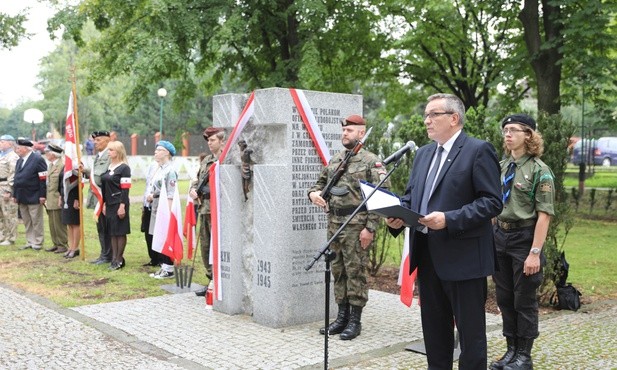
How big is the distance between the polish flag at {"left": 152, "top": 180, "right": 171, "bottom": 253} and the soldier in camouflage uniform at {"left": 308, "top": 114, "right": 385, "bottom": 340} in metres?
3.43

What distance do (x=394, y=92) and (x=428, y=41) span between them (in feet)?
7.85

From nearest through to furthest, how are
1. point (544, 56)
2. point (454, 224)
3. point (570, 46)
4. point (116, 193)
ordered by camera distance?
1. point (454, 224)
2. point (116, 193)
3. point (570, 46)
4. point (544, 56)

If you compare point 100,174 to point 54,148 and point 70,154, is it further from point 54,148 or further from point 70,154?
point 54,148

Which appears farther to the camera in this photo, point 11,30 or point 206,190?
point 11,30

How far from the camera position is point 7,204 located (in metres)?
13.7

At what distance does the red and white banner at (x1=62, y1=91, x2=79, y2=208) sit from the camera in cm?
1156

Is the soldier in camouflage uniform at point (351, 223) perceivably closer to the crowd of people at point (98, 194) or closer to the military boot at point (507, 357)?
the military boot at point (507, 357)

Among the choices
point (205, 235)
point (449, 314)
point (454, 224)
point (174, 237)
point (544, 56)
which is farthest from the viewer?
point (544, 56)

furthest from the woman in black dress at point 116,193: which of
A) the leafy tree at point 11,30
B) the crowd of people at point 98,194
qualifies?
the leafy tree at point 11,30

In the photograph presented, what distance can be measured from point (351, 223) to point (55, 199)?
7.99 m

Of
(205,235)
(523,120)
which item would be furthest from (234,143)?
(523,120)

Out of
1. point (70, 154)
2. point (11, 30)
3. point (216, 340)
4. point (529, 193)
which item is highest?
point (11, 30)

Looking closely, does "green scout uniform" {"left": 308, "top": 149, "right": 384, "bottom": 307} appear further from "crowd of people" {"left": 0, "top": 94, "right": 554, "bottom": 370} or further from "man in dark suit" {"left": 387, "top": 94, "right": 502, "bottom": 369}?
"man in dark suit" {"left": 387, "top": 94, "right": 502, "bottom": 369}

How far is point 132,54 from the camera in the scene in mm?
15938
